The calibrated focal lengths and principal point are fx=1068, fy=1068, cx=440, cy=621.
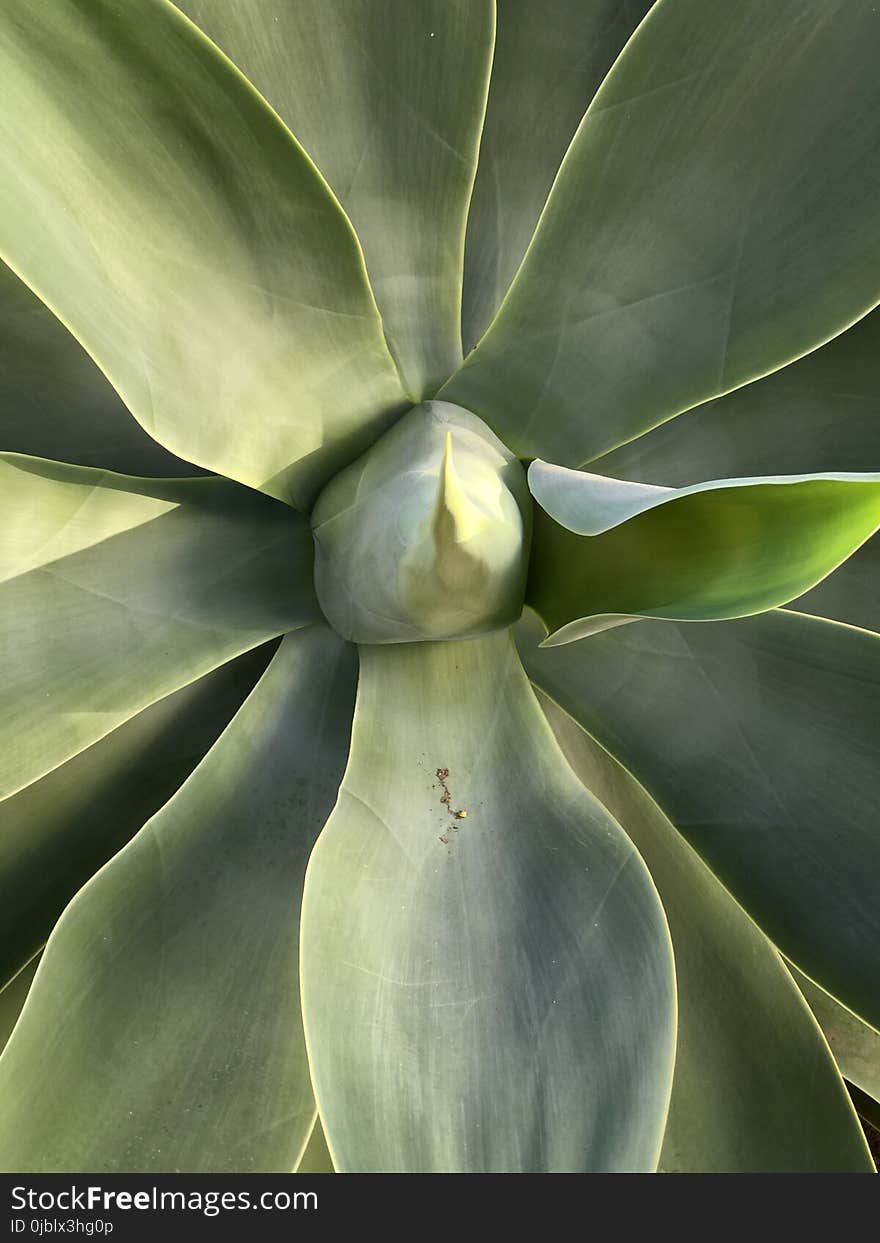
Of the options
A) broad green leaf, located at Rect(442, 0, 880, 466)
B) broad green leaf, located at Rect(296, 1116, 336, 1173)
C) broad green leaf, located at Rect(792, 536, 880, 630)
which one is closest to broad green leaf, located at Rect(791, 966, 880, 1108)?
broad green leaf, located at Rect(792, 536, 880, 630)

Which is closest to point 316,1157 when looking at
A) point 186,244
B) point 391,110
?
point 186,244

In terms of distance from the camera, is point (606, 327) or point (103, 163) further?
point (606, 327)

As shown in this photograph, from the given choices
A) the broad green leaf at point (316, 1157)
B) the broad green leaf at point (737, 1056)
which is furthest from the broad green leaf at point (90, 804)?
the broad green leaf at point (737, 1056)

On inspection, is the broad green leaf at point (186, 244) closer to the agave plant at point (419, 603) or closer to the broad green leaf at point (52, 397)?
the agave plant at point (419, 603)
